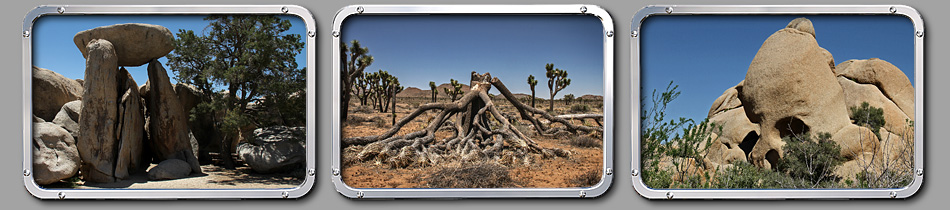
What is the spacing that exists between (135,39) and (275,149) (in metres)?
1.45

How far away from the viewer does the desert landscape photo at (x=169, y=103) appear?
3.80 metres

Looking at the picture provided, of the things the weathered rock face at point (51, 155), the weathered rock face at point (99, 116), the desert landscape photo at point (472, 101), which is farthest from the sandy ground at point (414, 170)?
the weathered rock face at point (51, 155)

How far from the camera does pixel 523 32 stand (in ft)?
12.6

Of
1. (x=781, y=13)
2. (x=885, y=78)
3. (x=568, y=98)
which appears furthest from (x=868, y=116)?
(x=568, y=98)

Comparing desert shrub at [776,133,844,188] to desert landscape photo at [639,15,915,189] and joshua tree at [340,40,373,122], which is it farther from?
joshua tree at [340,40,373,122]

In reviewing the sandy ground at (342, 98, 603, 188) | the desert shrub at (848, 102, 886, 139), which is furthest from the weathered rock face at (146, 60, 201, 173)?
the desert shrub at (848, 102, 886, 139)

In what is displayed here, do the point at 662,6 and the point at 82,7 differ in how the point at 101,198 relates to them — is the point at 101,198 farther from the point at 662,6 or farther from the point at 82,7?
the point at 662,6

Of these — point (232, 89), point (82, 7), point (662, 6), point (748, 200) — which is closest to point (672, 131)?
point (748, 200)

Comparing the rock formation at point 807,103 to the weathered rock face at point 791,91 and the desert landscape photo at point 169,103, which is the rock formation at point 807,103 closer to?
the weathered rock face at point 791,91

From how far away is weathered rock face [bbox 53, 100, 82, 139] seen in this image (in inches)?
156

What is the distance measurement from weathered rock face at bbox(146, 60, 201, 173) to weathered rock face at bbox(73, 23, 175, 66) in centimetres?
31

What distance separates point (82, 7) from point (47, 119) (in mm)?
1081

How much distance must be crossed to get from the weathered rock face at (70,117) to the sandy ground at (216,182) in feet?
1.52

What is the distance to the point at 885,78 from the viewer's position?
13.3 feet
